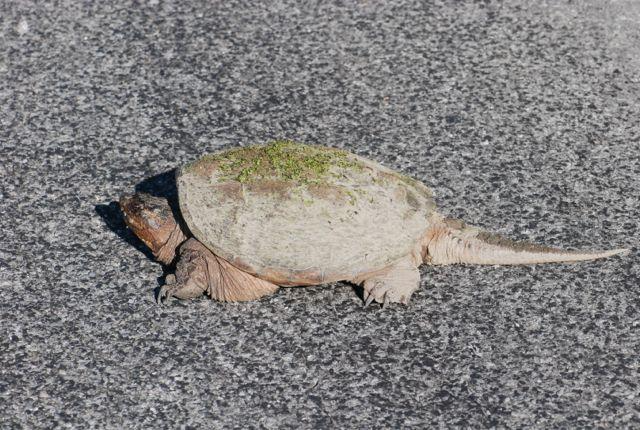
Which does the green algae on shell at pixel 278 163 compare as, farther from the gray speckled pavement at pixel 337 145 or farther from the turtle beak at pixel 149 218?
the gray speckled pavement at pixel 337 145

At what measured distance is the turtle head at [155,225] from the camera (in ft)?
14.1

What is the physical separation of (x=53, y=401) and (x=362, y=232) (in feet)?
4.57

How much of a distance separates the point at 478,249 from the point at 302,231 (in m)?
0.82

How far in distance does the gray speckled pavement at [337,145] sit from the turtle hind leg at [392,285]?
0.24ft

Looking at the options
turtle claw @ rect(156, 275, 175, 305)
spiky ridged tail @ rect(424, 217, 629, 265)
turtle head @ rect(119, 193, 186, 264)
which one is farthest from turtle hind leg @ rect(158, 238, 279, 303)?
spiky ridged tail @ rect(424, 217, 629, 265)

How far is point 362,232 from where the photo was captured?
4051mm

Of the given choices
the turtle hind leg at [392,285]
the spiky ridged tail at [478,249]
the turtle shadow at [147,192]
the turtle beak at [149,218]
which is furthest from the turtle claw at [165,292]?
the spiky ridged tail at [478,249]

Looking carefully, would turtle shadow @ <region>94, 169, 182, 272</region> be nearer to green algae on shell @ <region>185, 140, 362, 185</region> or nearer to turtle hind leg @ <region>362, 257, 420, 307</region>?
green algae on shell @ <region>185, 140, 362, 185</region>

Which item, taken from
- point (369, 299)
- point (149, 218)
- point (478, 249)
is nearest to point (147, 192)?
point (149, 218)

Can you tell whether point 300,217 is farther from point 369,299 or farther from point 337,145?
point 337,145

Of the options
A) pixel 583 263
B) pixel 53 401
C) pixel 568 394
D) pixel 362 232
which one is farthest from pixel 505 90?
pixel 53 401

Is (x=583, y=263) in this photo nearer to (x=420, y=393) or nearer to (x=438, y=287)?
(x=438, y=287)

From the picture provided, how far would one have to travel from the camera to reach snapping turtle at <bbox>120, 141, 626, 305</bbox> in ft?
13.2

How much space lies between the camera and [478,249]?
4.28 metres
